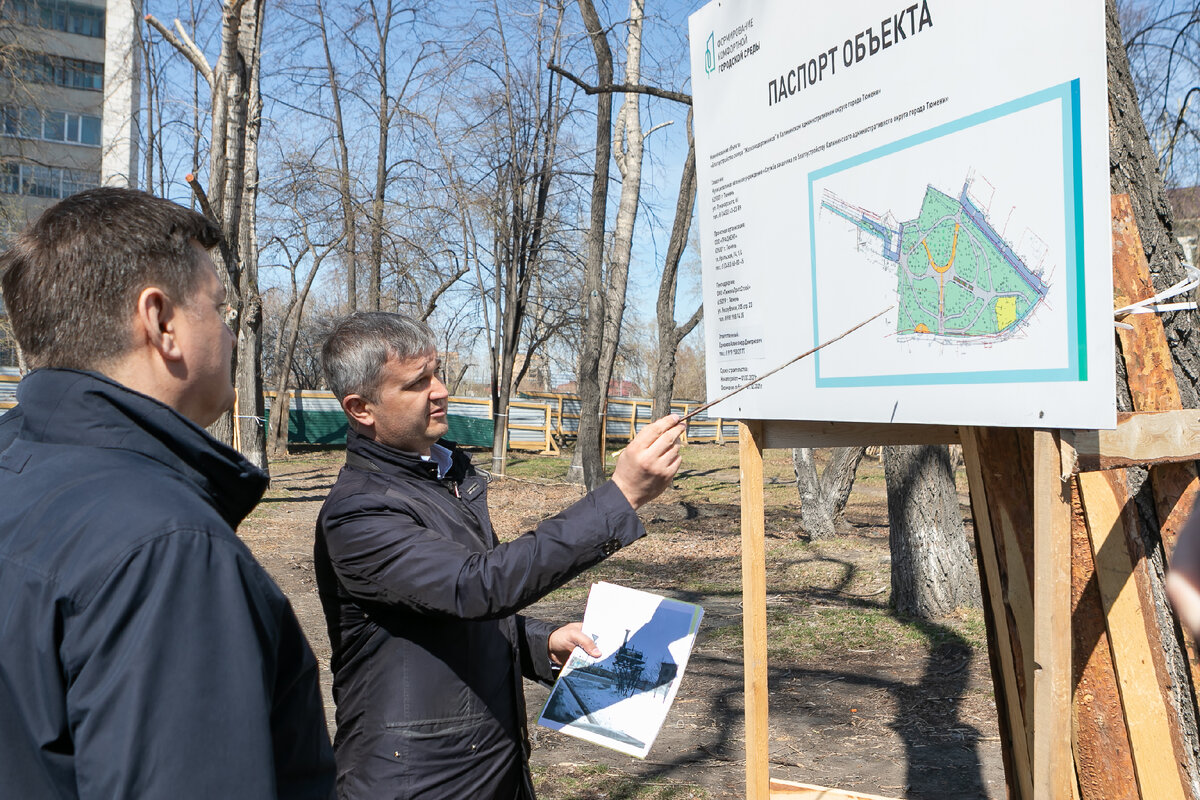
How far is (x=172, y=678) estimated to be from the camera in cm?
103

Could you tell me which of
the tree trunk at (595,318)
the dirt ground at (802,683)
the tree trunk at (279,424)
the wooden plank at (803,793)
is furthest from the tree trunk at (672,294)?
the tree trunk at (279,424)

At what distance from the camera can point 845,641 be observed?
6.26m

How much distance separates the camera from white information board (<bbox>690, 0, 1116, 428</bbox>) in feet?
5.44

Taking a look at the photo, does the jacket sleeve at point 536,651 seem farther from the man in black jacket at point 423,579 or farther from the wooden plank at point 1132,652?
Answer: the wooden plank at point 1132,652

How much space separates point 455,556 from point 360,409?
1.80 feet

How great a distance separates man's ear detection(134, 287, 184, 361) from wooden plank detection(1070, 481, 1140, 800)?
1919 mm

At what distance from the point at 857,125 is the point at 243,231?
12911mm

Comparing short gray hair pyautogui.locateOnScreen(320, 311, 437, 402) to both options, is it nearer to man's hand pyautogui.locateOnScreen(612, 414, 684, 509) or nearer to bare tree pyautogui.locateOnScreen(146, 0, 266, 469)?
man's hand pyautogui.locateOnScreen(612, 414, 684, 509)

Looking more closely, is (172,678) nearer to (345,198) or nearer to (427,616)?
(427,616)

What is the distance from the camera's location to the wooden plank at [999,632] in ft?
8.16

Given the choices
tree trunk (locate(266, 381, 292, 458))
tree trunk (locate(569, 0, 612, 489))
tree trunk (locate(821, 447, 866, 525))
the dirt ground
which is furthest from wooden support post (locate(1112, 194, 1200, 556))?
tree trunk (locate(266, 381, 292, 458))

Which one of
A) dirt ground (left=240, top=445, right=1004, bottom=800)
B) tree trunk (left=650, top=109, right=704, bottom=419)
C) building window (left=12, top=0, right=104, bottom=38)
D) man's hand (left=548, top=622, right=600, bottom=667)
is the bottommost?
dirt ground (left=240, top=445, right=1004, bottom=800)

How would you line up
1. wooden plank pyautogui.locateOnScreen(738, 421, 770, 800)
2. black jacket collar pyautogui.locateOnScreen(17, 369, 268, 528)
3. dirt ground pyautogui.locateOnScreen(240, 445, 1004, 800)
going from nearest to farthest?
1. black jacket collar pyautogui.locateOnScreen(17, 369, 268, 528)
2. wooden plank pyautogui.locateOnScreen(738, 421, 770, 800)
3. dirt ground pyautogui.locateOnScreen(240, 445, 1004, 800)

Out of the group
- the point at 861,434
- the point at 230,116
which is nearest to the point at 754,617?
the point at 861,434
